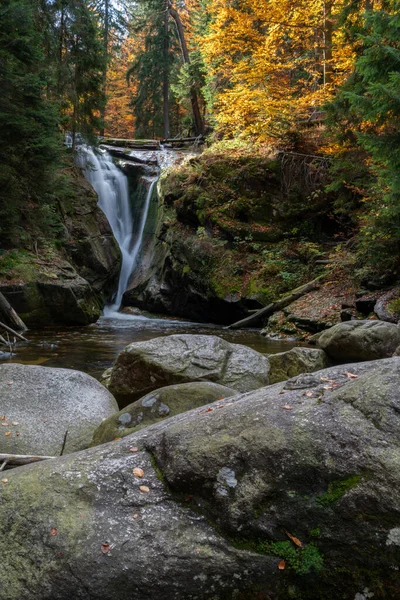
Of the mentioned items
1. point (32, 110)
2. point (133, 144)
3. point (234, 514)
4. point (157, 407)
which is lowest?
point (157, 407)

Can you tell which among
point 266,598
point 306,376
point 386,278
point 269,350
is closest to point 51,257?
point 269,350

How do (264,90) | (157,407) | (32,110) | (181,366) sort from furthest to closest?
(264,90) → (32,110) → (181,366) → (157,407)

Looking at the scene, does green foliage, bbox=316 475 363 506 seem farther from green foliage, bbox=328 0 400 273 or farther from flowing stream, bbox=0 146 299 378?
flowing stream, bbox=0 146 299 378

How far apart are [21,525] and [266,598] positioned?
123 cm

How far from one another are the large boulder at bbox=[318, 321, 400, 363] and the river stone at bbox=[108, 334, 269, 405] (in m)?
1.80

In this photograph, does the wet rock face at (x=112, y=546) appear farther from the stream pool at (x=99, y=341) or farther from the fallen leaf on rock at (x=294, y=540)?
the stream pool at (x=99, y=341)

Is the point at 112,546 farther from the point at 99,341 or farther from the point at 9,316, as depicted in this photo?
the point at 9,316

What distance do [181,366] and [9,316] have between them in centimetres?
669

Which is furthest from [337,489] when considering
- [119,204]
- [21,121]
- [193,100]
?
[193,100]

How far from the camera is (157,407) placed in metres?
4.27

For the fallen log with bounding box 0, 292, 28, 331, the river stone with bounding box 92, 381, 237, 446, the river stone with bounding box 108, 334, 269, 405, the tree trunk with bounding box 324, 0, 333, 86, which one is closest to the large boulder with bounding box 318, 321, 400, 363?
the river stone with bounding box 108, 334, 269, 405

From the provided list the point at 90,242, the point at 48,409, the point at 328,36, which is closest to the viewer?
the point at 48,409

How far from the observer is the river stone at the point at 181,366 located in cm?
574

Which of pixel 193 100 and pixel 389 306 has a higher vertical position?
pixel 193 100
